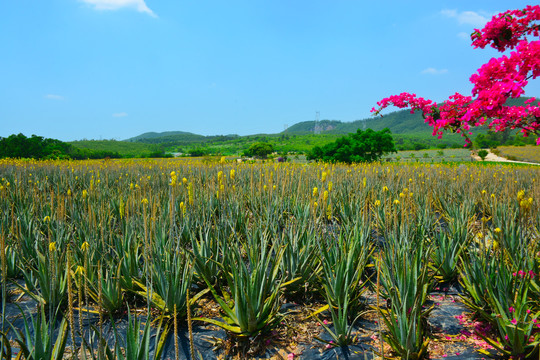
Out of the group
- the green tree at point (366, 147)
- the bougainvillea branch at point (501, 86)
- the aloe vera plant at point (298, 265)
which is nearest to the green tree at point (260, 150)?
the green tree at point (366, 147)

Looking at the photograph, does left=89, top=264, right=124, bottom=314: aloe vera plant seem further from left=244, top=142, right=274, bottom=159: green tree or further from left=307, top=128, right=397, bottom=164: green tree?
left=244, top=142, right=274, bottom=159: green tree

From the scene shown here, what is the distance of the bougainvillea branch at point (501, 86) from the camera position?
3834mm

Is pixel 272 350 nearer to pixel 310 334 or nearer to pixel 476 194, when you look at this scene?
pixel 310 334

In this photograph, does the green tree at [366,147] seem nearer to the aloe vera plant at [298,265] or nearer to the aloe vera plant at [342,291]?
the aloe vera plant at [298,265]

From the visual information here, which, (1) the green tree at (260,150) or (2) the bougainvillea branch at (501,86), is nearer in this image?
(2) the bougainvillea branch at (501,86)

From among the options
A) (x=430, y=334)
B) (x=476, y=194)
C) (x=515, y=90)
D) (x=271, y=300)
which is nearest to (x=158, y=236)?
(x=271, y=300)

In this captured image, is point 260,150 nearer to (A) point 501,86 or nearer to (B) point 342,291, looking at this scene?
(A) point 501,86

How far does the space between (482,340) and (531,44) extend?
3705 mm

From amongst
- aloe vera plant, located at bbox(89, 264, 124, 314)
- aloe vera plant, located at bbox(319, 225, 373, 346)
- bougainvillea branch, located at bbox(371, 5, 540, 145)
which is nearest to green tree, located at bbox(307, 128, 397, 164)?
bougainvillea branch, located at bbox(371, 5, 540, 145)

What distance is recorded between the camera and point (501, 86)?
3.88m

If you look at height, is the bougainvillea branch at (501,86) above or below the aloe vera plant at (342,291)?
above

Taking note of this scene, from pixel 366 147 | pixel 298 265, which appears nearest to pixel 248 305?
pixel 298 265

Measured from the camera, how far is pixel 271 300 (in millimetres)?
2520

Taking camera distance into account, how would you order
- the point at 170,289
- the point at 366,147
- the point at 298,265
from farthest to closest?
the point at 366,147 < the point at 298,265 < the point at 170,289
